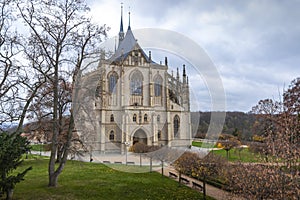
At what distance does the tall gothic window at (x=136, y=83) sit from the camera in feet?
104

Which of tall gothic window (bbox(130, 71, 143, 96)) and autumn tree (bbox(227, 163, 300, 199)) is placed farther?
tall gothic window (bbox(130, 71, 143, 96))

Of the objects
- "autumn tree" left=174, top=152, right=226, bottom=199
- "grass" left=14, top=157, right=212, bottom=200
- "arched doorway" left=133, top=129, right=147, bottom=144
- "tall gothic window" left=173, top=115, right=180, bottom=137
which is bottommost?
"grass" left=14, top=157, right=212, bottom=200

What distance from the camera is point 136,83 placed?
32281 millimetres

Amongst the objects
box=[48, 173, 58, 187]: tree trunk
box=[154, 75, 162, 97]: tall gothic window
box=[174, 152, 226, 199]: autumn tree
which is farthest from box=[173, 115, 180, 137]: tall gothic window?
box=[48, 173, 58, 187]: tree trunk

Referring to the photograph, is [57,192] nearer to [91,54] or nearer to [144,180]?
[144,180]

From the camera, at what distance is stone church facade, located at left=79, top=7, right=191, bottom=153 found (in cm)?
2945

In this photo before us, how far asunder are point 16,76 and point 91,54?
3.23 meters

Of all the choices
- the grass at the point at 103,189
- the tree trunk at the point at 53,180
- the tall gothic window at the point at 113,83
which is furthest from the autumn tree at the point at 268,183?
the tall gothic window at the point at 113,83

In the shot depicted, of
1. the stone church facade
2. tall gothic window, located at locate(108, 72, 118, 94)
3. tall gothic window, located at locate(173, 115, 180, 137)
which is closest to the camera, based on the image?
the stone church facade

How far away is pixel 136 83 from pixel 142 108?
3.79 metres

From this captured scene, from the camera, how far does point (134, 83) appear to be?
32219 millimetres

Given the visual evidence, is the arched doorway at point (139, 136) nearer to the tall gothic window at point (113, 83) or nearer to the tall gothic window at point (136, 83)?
the tall gothic window at point (136, 83)

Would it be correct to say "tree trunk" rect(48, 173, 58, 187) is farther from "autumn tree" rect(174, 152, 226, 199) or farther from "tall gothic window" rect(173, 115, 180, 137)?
"tall gothic window" rect(173, 115, 180, 137)

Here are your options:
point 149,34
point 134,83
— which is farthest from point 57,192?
point 134,83
